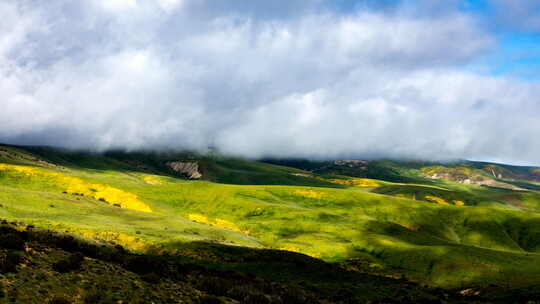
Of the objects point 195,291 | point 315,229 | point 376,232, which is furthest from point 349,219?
point 195,291

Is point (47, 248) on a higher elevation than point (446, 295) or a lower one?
higher

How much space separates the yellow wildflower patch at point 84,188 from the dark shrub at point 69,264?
9558 cm

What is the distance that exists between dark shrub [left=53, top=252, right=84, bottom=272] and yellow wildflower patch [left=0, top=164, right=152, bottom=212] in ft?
314

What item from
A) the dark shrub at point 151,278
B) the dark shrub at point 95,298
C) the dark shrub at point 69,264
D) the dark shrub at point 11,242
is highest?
the dark shrub at point 11,242

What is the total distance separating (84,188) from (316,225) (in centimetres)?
7758

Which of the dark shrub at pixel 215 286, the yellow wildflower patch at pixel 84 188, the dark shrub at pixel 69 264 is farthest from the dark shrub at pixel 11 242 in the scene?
the yellow wildflower patch at pixel 84 188

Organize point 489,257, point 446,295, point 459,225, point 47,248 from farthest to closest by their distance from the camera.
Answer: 1. point 459,225
2. point 489,257
3. point 446,295
4. point 47,248

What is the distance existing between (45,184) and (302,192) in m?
114

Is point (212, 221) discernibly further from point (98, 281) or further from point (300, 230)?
point (98, 281)

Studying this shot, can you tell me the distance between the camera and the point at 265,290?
97.3 ft

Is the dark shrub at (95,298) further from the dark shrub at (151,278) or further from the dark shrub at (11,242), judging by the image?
the dark shrub at (11,242)

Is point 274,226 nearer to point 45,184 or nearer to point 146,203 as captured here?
point 146,203

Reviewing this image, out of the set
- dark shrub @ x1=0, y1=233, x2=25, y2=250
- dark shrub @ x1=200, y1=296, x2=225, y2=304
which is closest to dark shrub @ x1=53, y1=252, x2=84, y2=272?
dark shrub @ x1=0, y1=233, x2=25, y2=250

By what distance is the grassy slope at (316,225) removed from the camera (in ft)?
205
